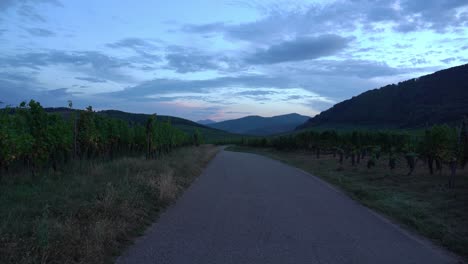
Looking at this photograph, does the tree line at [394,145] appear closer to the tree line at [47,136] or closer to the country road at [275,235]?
the country road at [275,235]

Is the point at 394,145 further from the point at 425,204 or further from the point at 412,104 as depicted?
the point at 412,104

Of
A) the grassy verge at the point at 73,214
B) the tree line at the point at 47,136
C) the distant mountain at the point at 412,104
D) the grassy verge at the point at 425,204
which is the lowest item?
the grassy verge at the point at 425,204

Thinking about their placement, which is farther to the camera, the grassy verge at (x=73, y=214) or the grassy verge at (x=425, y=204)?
the grassy verge at (x=425, y=204)

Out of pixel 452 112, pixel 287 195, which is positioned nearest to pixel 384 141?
pixel 287 195

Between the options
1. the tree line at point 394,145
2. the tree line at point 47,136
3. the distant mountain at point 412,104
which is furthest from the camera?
the distant mountain at point 412,104

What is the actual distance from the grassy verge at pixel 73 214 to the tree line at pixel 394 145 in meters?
11.3

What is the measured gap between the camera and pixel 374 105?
126625 mm

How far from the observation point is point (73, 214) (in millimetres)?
7203

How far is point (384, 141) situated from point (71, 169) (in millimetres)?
29825

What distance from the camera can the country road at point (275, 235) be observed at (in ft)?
19.7

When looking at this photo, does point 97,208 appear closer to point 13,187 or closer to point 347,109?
point 13,187

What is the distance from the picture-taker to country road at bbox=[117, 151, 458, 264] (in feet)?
19.7

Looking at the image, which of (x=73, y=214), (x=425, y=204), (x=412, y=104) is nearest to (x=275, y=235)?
(x=73, y=214)

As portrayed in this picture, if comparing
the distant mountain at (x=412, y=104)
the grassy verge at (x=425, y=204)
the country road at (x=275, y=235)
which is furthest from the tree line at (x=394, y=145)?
the distant mountain at (x=412, y=104)
